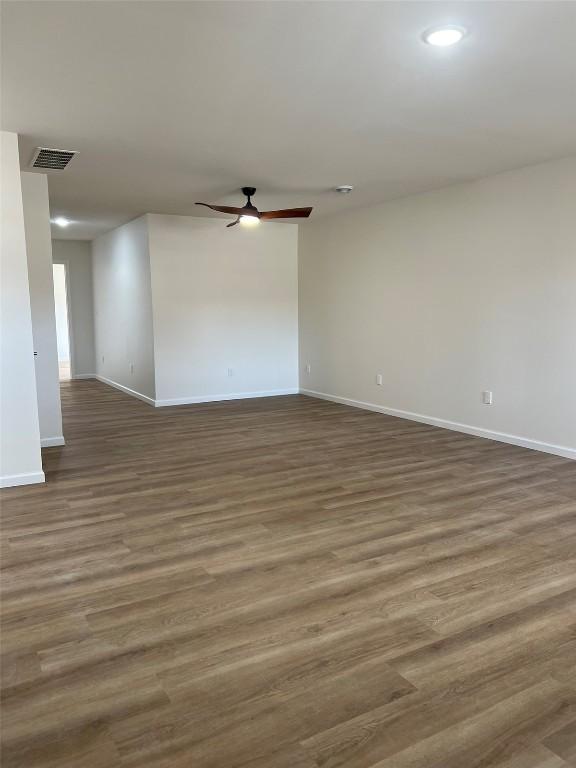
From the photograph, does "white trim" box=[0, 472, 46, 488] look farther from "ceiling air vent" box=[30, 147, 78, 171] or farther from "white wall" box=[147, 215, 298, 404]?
"white wall" box=[147, 215, 298, 404]

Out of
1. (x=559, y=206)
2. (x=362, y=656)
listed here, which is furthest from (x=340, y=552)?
(x=559, y=206)

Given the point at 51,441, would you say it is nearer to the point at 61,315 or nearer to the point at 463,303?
the point at 463,303

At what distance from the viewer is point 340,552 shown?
2998 mm

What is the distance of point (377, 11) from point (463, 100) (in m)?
1.19

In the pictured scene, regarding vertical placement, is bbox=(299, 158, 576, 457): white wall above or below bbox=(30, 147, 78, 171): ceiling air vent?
below

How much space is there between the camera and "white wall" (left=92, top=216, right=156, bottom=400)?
24.8ft

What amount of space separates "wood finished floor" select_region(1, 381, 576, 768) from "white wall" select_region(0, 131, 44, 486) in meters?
0.30

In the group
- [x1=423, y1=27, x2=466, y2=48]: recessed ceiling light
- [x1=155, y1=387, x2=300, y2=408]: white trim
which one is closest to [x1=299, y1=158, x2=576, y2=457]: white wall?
[x1=155, y1=387, x2=300, y2=408]: white trim

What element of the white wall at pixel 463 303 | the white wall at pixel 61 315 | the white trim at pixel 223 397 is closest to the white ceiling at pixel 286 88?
the white wall at pixel 463 303

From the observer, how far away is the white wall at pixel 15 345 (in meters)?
3.88

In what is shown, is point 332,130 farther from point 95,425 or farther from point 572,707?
point 95,425

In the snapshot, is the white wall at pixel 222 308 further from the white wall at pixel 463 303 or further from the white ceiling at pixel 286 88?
the white ceiling at pixel 286 88

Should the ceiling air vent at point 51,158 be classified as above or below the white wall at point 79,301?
above

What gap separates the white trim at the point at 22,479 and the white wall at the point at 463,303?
404 cm
